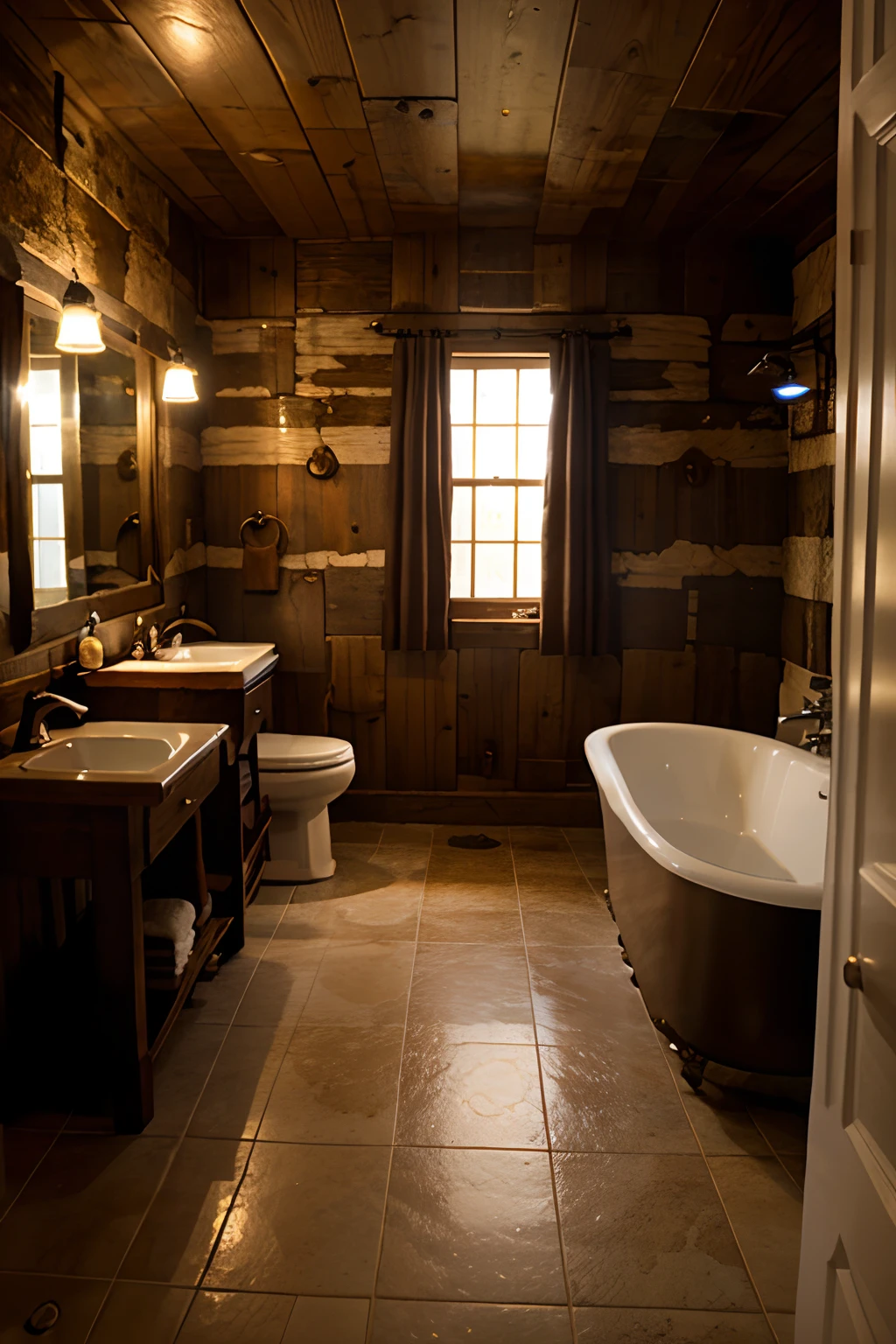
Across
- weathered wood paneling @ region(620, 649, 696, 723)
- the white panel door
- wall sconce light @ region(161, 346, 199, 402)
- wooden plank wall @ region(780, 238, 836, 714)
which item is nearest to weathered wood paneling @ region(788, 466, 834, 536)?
wooden plank wall @ region(780, 238, 836, 714)

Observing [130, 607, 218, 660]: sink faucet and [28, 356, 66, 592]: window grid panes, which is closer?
[28, 356, 66, 592]: window grid panes

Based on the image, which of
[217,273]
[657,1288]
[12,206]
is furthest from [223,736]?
[217,273]

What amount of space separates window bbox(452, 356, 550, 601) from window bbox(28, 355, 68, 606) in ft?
6.73

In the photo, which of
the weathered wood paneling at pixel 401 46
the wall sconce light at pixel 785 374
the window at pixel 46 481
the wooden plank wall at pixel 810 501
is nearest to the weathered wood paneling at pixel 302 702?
the window at pixel 46 481

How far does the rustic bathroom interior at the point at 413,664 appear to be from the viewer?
76.5 inches

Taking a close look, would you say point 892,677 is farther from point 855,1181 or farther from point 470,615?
point 470,615

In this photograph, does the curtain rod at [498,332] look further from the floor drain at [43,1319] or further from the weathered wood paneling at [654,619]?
the floor drain at [43,1319]

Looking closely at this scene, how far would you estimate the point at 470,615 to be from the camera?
4477 mm

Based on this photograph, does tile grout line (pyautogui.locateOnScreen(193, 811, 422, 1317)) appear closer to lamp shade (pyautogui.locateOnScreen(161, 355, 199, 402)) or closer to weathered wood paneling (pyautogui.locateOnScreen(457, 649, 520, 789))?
weathered wood paneling (pyautogui.locateOnScreen(457, 649, 520, 789))

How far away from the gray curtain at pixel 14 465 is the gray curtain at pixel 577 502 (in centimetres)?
231

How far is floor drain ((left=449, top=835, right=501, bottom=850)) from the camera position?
425 cm

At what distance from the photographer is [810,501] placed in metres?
4.03

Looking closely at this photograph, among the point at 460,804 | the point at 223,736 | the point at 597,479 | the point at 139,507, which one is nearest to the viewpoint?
the point at 223,736

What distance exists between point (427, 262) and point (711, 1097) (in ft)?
11.5
